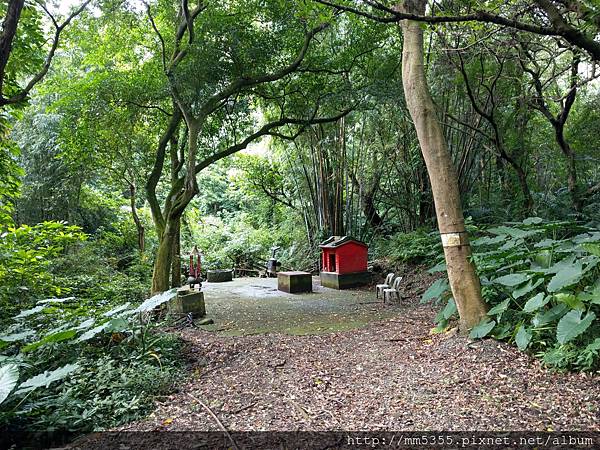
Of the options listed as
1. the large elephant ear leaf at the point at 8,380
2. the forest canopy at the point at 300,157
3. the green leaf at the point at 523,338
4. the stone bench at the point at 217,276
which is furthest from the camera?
the stone bench at the point at 217,276

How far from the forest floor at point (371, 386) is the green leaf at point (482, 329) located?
0.07 meters

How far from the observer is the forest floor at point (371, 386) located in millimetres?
1938

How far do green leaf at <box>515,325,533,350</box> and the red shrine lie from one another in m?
4.24

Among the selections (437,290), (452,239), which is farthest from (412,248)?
(452,239)

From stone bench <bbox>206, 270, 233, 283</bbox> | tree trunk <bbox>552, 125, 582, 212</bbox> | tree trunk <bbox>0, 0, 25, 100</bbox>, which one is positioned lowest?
stone bench <bbox>206, 270, 233, 283</bbox>

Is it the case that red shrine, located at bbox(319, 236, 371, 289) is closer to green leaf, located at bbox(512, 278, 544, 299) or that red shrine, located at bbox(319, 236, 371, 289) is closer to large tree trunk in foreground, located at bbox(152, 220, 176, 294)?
large tree trunk in foreground, located at bbox(152, 220, 176, 294)

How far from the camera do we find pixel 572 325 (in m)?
2.18

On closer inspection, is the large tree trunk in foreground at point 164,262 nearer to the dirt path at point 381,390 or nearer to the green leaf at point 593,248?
the dirt path at point 381,390

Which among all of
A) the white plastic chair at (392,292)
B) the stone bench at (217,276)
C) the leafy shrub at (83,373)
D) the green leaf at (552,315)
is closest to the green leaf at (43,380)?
the leafy shrub at (83,373)

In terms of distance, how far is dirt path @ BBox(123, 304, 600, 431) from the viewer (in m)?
1.93

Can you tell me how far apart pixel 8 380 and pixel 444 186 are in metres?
3.05

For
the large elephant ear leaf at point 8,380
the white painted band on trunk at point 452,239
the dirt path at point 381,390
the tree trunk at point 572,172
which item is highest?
the tree trunk at point 572,172

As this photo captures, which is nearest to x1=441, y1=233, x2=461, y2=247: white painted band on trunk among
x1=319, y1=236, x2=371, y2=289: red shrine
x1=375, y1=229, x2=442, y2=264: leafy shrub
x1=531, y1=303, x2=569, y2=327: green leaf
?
x1=531, y1=303, x2=569, y2=327: green leaf

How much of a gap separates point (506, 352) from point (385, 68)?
15.1ft
